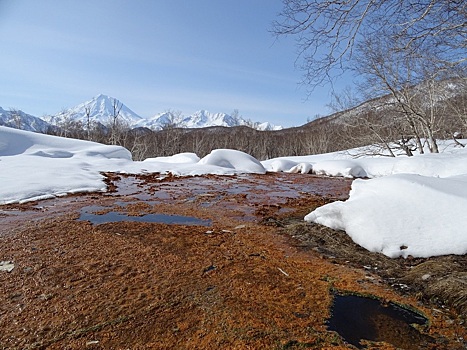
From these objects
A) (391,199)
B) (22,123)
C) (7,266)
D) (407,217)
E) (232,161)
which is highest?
(22,123)

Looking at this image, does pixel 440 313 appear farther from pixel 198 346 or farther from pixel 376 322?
pixel 198 346

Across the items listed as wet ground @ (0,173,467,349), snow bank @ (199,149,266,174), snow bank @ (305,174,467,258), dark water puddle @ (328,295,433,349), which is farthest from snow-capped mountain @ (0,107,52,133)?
Result: dark water puddle @ (328,295,433,349)

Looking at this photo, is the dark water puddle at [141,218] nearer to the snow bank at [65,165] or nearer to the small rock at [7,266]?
the small rock at [7,266]

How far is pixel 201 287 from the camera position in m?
2.37

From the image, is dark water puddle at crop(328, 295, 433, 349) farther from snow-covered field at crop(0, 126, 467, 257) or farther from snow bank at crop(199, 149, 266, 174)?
snow bank at crop(199, 149, 266, 174)

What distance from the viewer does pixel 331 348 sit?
1.67m

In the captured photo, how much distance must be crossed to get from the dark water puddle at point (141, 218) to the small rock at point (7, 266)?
1.49 metres

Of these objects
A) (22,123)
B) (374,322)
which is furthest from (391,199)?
(22,123)

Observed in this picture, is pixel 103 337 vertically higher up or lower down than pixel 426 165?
lower down

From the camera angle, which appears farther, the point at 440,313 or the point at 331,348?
the point at 440,313

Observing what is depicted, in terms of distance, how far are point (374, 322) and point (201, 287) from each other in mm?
1381

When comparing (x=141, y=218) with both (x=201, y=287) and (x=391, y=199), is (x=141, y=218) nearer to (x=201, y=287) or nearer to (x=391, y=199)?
(x=201, y=287)

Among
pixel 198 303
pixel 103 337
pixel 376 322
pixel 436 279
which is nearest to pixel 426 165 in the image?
pixel 436 279

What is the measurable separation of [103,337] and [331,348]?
57.1 inches
